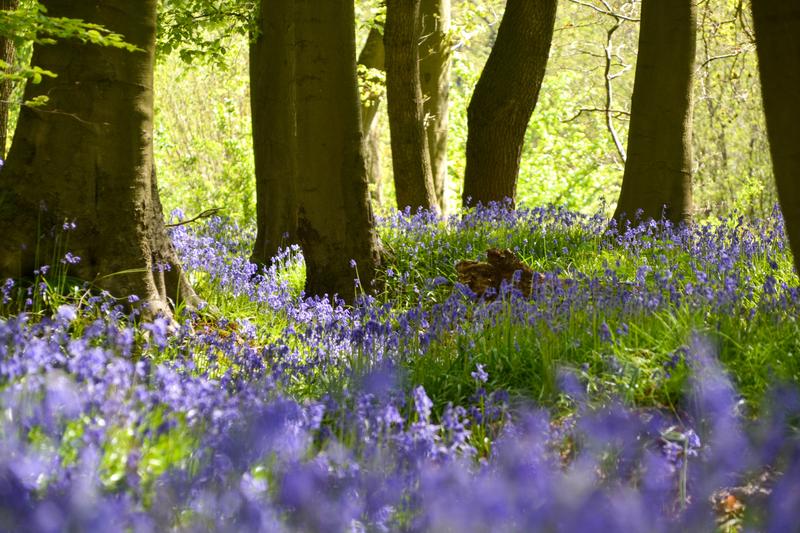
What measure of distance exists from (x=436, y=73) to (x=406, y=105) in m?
3.78

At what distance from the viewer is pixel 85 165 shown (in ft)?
19.2

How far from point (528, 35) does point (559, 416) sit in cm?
765

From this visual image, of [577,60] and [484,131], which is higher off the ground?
[577,60]

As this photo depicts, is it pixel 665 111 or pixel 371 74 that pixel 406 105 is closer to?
pixel 665 111

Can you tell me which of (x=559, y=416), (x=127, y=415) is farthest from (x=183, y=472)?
(x=559, y=416)

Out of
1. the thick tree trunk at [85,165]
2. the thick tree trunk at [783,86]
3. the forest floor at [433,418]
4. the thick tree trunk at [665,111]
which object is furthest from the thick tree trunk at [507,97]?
the thick tree trunk at [783,86]

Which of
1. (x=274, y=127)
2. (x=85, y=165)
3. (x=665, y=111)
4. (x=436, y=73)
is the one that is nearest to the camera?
(x=85, y=165)

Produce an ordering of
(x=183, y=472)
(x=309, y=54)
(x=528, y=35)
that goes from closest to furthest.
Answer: (x=183, y=472), (x=309, y=54), (x=528, y=35)

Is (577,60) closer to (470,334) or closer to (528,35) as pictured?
(528,35)

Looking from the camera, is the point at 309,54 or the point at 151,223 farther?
the point at 309,54

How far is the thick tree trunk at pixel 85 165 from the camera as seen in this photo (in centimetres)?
584

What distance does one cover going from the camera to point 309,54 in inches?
300

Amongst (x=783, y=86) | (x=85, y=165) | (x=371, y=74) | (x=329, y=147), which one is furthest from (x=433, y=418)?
(x=371, y=74)

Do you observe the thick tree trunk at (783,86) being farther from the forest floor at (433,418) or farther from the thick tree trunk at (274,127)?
the thick tree trunk at (274,127)
